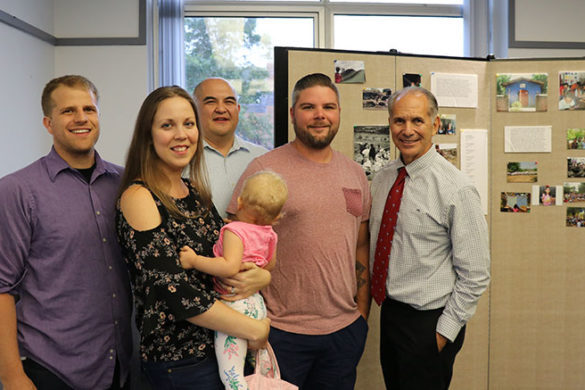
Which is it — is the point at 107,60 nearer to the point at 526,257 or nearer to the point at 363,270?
the point at 363,270

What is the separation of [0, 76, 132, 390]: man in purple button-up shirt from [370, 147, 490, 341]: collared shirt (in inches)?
44.7

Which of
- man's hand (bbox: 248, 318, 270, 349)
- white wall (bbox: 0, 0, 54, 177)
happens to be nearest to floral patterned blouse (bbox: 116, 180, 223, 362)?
man's hand (bbox: 248, 318, 270, 349)

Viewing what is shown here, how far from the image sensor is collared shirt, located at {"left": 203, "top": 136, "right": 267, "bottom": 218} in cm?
235

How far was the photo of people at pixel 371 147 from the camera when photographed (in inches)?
114

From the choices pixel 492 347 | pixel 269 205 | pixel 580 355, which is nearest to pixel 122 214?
pixel 269 205

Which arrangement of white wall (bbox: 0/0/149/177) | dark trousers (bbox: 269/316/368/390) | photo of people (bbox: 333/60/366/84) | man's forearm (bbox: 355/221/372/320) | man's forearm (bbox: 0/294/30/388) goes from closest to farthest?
1. man's forearm (bbox: 0/294/30/388)
2. dark trousers (bbox: 269/316/368/390)
3. man's forearm (bbox: 355/221/372/320)
4. photo of people (bbox: 333/60/366/84)
5. white wall (bbox: 0/0/149/177)

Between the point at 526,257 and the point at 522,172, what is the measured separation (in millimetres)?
554

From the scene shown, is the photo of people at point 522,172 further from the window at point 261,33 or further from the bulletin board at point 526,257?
the window at point 261,33

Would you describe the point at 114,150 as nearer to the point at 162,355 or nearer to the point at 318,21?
the point at 318,21

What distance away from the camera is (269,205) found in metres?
1.62

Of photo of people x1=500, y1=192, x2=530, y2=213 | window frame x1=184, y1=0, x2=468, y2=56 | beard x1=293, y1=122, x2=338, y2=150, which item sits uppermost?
window frame x1=184, y1=0, x2=468, y2=56

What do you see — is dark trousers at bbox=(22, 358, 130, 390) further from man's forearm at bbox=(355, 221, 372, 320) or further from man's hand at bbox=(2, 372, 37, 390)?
man's forearm at bbox=(355, 221, 372, 320)

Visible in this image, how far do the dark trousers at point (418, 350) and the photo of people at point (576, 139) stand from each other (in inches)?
68.8

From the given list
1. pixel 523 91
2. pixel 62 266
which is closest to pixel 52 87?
pixel 62 266
